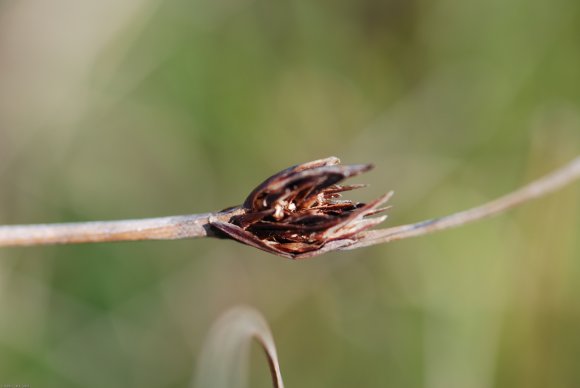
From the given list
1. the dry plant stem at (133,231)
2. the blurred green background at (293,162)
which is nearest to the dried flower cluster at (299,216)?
the dry plant stem at (133,231)

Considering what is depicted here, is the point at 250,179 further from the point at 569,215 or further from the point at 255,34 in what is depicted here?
the point at 569,215

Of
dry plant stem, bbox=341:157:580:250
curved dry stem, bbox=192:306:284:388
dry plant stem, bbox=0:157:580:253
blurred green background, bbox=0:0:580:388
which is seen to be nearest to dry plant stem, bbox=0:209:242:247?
dry plant stem, bbox=0:157:580:253

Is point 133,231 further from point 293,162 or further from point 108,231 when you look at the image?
point 293,162

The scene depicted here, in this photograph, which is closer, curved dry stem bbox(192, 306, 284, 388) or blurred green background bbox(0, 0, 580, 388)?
curved dry stem bbox(192, 306, 284, 388)

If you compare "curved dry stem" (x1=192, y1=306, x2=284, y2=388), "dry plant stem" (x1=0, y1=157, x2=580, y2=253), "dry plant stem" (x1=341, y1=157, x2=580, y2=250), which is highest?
"dry plant stem" (x1=0, y1=157, x2=580, y2=253)

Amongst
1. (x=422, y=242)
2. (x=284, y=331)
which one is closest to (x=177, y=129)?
(x=284, y=331)

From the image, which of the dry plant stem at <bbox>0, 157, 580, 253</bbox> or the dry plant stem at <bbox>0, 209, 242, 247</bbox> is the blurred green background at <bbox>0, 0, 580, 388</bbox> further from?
the dry plant stem at <bbox>0, 209, 242, 247</bbox>

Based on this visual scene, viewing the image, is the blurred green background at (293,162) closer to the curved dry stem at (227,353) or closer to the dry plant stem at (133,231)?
the curved dry stem at (227,353)
